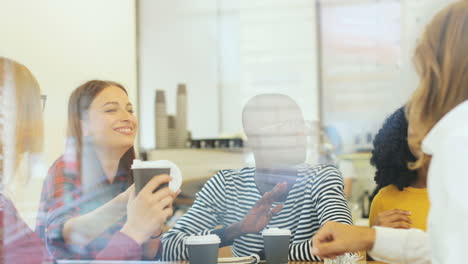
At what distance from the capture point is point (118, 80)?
200 cm

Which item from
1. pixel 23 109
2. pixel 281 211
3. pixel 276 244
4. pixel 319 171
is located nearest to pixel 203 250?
pixel 276 244

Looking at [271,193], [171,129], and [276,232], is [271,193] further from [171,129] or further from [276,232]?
[171,129]

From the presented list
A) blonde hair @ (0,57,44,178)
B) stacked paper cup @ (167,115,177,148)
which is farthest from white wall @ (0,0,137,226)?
stacked paper cup @ (167,115,177,148)

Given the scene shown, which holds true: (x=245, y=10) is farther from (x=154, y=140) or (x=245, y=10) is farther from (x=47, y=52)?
(x=47, y=52)

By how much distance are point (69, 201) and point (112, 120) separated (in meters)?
0.30

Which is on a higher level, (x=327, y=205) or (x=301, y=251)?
(x=327, y=205)

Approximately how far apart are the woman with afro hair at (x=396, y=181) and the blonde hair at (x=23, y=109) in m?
1.09

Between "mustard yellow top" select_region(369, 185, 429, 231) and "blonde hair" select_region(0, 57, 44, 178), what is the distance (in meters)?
1.09

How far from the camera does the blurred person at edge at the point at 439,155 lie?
0.96 metres

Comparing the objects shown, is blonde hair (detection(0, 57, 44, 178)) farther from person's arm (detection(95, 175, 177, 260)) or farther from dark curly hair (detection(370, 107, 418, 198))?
dark curly hair (detection(370, 107, 418, 198))

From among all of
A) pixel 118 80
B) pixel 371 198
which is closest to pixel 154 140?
pixel 118 80

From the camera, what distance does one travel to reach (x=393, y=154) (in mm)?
1725

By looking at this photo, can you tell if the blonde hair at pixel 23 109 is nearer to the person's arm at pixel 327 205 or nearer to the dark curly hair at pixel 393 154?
the person's arm at pixel 327 205

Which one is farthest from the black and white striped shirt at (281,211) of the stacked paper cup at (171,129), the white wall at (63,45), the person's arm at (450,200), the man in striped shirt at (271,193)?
the person's arm at (450,200)
